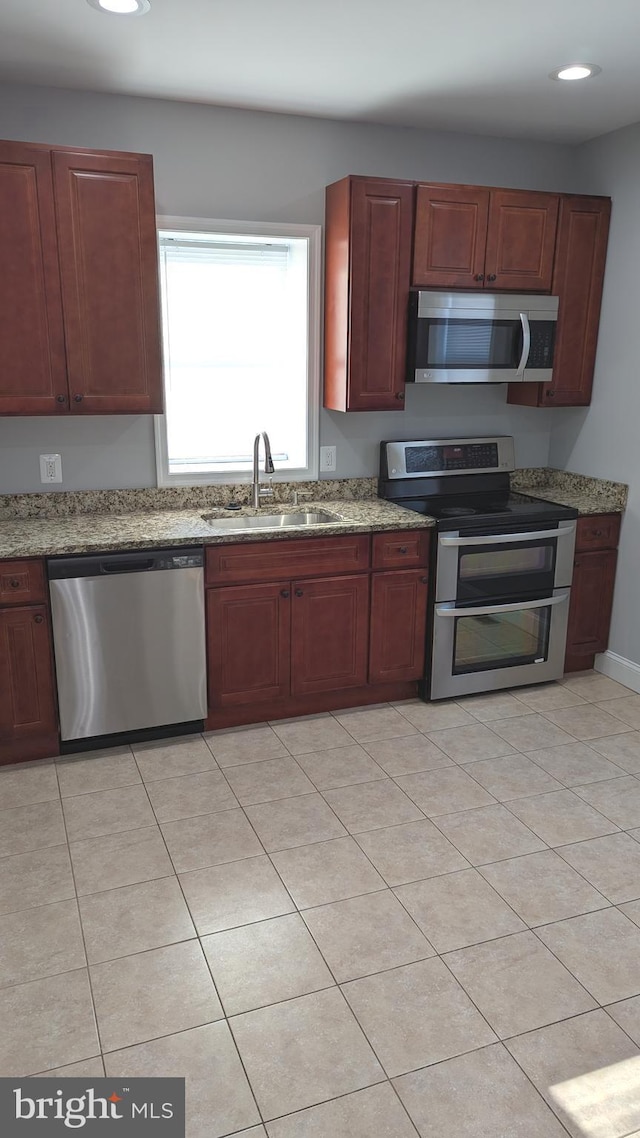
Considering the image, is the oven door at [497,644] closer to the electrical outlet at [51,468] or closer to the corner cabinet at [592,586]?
the corner cabinet at [592,586]

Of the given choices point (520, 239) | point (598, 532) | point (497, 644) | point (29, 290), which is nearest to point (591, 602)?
point (598, 532)

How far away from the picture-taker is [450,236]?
367 cm

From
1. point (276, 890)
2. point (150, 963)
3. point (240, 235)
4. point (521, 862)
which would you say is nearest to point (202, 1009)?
point (150, 963)

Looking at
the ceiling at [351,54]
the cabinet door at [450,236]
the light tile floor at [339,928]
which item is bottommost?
the light tile floor at [339,928]

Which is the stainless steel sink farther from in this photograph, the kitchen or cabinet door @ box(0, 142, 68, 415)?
cabinet door @ box(0, 142, 68, 415)

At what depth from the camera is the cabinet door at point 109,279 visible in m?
3.05

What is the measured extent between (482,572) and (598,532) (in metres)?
0.71

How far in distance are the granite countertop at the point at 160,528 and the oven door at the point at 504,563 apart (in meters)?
0.19

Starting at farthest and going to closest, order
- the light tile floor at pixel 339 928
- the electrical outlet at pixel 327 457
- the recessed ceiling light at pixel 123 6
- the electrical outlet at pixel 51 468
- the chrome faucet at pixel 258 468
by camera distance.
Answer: the electrical outlet at pixel 327 457, the chrome faucet at pixel 258 468, the electrical outlet at pixel 51 468, the recessed ceiling light at pixel 123 6, the light tile floor at pixel 339 928

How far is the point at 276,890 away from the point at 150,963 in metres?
0.44

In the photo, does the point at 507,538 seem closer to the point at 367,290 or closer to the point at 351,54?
the point at 367,290

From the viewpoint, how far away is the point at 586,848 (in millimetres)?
2725

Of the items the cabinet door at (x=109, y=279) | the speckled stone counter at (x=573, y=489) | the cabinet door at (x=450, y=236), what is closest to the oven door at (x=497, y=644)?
the speckled stone counter at (x=573, y=489)

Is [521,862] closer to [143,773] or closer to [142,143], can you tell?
[143,773]
